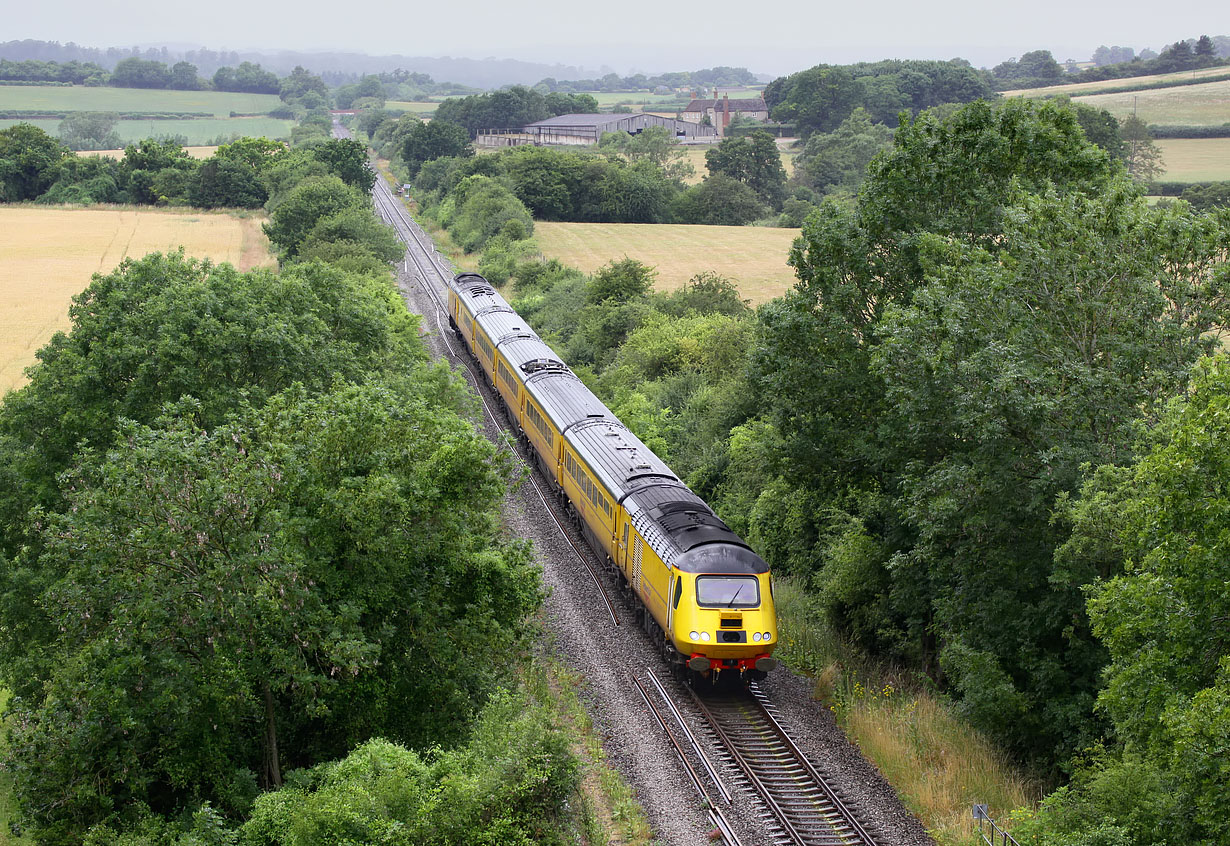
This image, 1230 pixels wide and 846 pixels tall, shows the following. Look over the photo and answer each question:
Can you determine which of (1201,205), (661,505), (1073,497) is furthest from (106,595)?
(1201,205)

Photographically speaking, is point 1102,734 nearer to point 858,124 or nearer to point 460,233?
point 460,233

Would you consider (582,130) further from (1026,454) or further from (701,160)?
(1026,454)

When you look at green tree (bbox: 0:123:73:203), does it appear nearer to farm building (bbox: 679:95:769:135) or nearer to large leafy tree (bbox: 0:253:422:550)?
large leafy tree (bbox: 0:253:422:550)

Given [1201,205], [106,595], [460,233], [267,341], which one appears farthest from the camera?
[460,233]

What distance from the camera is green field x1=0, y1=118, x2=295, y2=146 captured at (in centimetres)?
16612

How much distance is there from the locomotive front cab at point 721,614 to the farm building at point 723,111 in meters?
148

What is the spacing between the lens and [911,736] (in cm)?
1880

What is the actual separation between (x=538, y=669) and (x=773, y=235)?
234 ft

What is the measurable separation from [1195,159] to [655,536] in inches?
3369

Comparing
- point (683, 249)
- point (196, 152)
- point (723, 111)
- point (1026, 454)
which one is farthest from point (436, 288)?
point (723, 111)

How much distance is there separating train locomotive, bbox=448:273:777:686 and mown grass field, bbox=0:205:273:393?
23.1 meters

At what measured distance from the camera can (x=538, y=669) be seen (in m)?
21.8

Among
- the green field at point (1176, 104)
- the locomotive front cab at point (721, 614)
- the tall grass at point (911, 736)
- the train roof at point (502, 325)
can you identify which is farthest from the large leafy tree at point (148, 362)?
the green field at point (1176, 104)

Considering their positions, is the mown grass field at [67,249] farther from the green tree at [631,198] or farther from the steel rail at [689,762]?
the green tree at [631,198]
